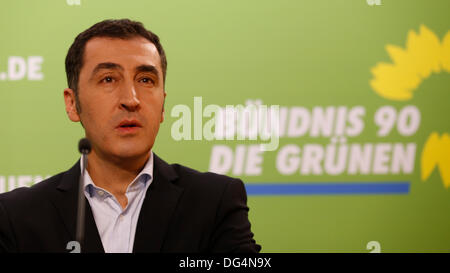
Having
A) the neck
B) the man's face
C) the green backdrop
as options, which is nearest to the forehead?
the man's face

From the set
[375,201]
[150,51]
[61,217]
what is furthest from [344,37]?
[61,217]

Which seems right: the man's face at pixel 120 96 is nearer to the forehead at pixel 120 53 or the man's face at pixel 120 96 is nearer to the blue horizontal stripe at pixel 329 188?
the forehead at pixel 120 53

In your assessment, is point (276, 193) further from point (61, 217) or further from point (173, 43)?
point (61, 217)

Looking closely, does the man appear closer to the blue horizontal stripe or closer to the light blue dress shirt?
the light blue dress shirt

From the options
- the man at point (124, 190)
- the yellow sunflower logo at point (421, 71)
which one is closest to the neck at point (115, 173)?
the man at point (124, 190)

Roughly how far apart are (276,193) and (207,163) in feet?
1.36

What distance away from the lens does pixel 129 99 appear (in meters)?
1.91

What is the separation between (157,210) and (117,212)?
14cm

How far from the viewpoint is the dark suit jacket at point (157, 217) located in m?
1.84

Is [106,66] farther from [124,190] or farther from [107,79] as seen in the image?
[124,190]

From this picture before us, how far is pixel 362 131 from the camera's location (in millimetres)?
3064

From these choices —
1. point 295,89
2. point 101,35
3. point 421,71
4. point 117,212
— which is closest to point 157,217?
point 117,212

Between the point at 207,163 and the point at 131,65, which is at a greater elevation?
the point at 131,65
